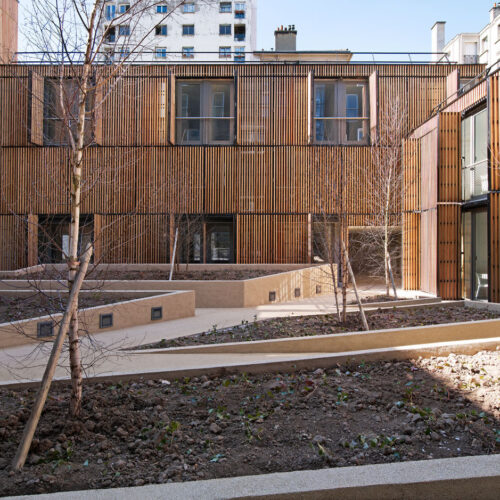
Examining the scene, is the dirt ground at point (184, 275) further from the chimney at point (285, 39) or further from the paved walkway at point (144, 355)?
the chimney at point (285, 39)

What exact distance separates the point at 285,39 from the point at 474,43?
2797 cm

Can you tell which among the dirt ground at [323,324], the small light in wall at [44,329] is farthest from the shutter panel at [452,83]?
the small light in wall at [44,329]

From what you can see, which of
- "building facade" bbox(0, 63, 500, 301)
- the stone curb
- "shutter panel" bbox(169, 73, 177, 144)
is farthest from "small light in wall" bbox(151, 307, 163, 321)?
"shutter panel" bbox(169, 73, 177, 144)

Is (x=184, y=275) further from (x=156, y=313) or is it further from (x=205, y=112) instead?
(x=205, y=112)

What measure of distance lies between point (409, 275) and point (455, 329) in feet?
29.7

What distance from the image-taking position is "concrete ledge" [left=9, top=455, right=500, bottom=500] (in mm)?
2523

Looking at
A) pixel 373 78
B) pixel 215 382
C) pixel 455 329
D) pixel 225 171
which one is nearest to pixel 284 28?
pixel 373 78

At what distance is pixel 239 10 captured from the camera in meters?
44.3

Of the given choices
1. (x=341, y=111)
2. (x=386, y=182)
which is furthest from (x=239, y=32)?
(x=386, y=182)

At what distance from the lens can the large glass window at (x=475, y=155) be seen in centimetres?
1234

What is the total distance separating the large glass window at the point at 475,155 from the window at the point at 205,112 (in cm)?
859

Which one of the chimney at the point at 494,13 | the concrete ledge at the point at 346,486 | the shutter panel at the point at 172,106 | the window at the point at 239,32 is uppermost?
the chimney at the point at 494,13

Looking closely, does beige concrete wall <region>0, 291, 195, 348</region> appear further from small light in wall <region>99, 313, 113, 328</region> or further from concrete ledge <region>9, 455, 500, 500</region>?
concrete ledge <region>9, 455, 500, 500</region>

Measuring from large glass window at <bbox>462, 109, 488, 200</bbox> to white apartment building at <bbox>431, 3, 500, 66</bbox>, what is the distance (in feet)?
96.5
